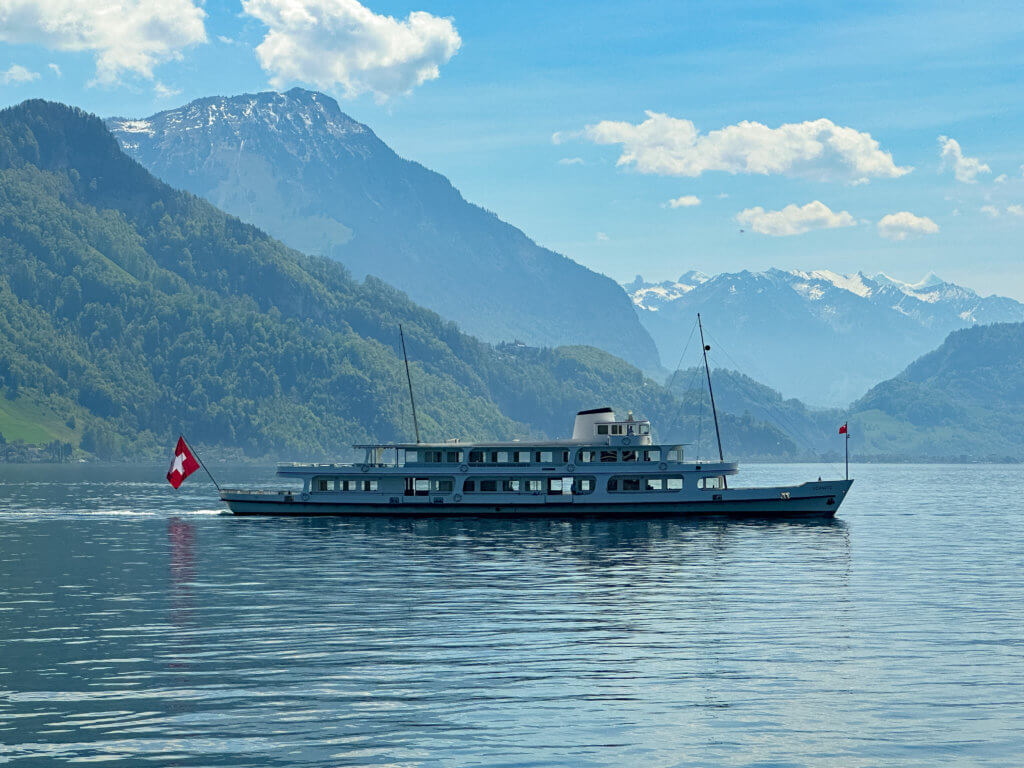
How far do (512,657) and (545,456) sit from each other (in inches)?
2816

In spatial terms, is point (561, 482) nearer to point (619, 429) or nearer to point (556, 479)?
point (556, 479)

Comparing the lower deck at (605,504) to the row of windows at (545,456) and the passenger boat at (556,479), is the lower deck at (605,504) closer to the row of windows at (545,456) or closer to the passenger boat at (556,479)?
the passenger boat at (556,479)

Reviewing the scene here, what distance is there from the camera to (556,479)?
115 m

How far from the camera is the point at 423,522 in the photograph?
379ft

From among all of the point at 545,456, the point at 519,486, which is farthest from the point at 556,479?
the point at 519,486

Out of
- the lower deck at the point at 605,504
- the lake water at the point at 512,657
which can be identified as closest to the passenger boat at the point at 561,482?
the lower deck at the point at 605,504

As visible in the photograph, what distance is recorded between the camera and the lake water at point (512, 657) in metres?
31.4

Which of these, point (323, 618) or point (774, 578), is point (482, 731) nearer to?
point (323, 618)

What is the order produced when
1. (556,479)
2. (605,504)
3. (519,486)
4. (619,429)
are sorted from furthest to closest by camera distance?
(519,486), (556,479), (619,429), (605,504)

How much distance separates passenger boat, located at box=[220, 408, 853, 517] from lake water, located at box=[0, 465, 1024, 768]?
24484 millimetres

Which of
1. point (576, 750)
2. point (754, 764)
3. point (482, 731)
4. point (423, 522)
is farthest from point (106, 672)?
point (423, 522)

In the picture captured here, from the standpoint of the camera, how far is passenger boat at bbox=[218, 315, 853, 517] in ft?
369

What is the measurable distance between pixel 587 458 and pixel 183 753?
85.2m

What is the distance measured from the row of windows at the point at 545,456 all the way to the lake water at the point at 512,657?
82.7 ft
